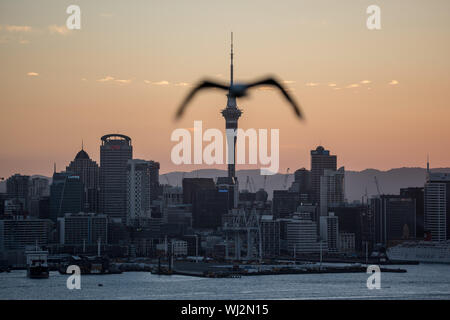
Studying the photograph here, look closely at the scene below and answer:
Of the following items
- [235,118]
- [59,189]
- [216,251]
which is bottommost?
[216,251]

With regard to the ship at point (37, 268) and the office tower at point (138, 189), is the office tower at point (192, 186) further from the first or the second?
the ship at point (37, 268)

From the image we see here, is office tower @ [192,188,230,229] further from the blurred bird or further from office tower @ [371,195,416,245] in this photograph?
the blurred bird

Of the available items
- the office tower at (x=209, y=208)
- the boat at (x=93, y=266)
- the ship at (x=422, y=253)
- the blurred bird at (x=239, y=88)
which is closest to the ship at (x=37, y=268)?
the boat at (x=93, y=266)

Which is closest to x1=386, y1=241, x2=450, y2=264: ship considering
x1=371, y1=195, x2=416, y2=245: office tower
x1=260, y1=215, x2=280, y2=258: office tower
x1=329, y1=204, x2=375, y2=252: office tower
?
x1=329, y1=204, x2=375, y2=252: office tower

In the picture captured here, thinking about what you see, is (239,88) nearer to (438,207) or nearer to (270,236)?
(270,236)

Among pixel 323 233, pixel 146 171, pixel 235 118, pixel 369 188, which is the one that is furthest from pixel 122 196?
pixel 369 188
